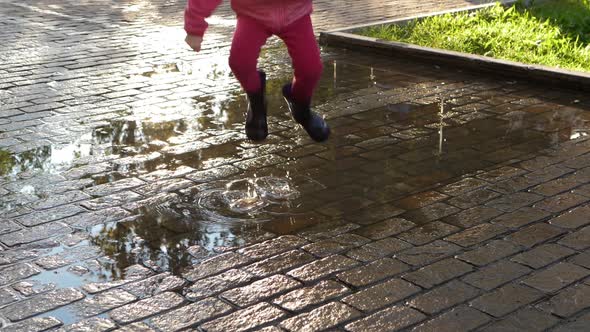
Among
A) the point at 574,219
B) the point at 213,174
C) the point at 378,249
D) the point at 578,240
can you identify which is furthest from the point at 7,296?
the point at 574,219

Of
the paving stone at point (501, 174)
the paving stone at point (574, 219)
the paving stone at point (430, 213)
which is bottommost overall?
the paving stone at point (501, 174)

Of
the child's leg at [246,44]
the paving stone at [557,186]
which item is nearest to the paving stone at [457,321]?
the paving stone at [557,186]

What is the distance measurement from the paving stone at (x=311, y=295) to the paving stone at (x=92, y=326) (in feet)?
2.41

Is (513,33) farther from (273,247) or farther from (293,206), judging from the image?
(273,247)

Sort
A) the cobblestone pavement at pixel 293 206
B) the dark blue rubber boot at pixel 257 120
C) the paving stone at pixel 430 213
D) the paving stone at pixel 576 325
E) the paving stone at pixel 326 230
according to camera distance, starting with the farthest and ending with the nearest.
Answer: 1. the dark blue rubber boot at pixel 257 120
2. the paving stone at pixel 430 213
3. the paving stone at pixel 326 230
4. the cobblestone pavement at pixel 293 206
5. the paving stone at pixel 576 325

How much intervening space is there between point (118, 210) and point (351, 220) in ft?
4.49

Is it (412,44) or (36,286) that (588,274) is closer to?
(36,286)

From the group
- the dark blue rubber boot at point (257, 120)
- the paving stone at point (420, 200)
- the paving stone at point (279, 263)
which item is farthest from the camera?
the dark blue rubber boot at point (257, 120)

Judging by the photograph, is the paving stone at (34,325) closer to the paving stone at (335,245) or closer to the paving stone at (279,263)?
the paving stone at (279,263)

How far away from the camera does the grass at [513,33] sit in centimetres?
920

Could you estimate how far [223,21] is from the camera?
12.5 metres

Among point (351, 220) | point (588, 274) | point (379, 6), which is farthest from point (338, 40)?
point (588, 274)

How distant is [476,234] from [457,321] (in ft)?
3.49

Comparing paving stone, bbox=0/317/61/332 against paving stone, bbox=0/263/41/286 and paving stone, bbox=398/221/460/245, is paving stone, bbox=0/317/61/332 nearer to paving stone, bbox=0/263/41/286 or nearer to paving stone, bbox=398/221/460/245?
paving stone, bbox=0/263/41/286
